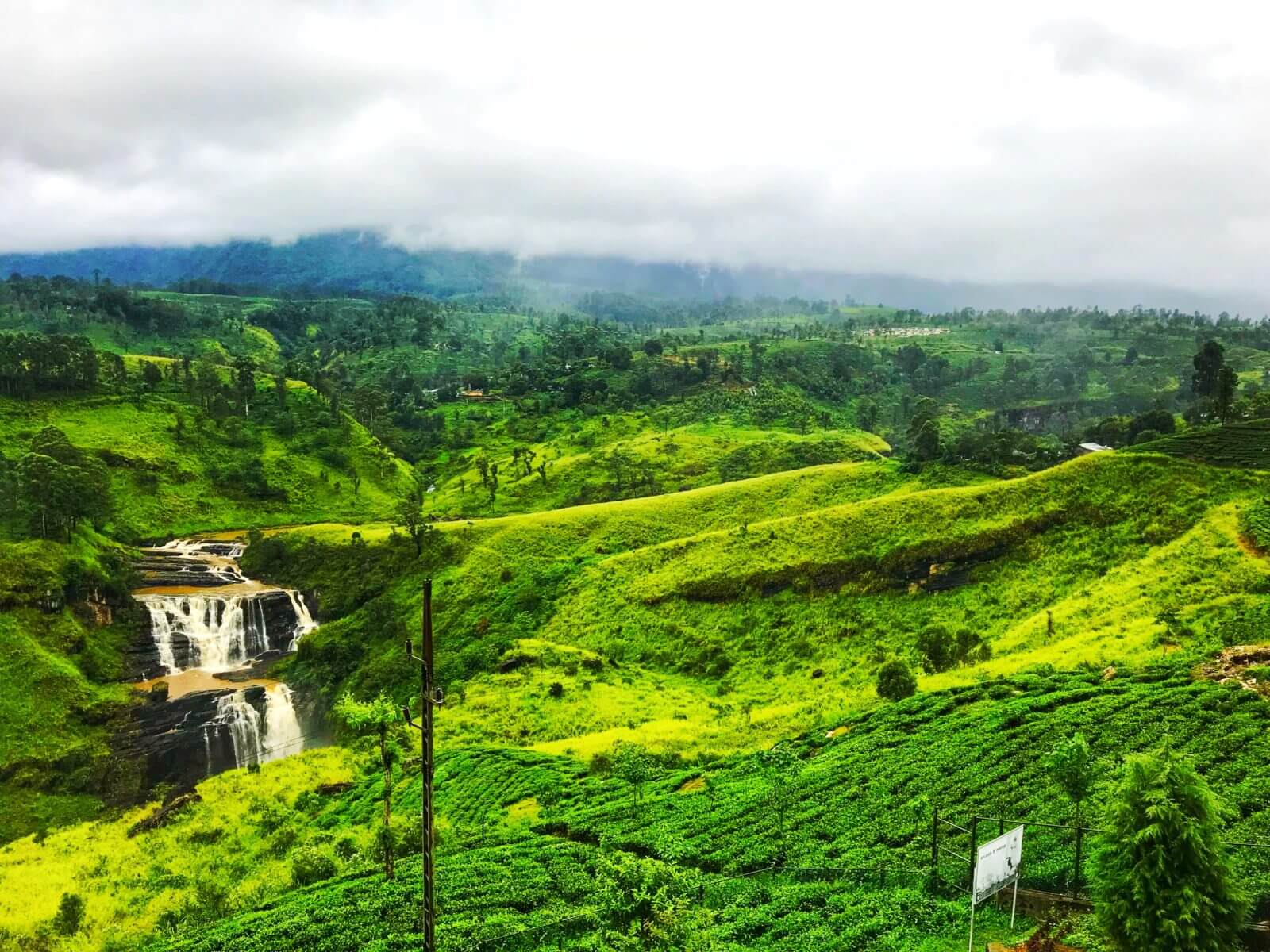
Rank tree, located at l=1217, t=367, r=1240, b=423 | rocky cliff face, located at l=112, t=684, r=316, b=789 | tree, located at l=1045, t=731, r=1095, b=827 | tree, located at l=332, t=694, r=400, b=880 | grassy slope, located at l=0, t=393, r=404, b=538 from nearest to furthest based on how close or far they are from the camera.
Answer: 1. tree, located at l=1045, t=731, r=1095, b=827
2. tree, located at l=332, t=694, r=400, b=880
3. rocky cliff face, located at l=112, t=684, r=316, b=789
4. tree, located at l=1217, t=367, r=1240, b=423
5. grassy slope, located at l=0, t=393, r=404, b=538

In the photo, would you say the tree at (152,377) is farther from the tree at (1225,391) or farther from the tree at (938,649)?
the tree at (1225,391)

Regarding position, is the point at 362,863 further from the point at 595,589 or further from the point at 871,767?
the point at 595,589

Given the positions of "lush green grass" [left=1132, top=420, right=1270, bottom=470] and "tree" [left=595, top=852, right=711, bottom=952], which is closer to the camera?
"tree" [left=595, top=852, right=711, bottom=952]

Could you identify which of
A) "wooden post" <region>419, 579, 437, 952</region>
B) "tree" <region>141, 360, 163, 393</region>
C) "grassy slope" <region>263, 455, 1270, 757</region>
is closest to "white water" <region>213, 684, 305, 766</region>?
"grassy slope" <region>263, 455, 1270, 757</region>

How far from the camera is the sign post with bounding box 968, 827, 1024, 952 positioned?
19531mm

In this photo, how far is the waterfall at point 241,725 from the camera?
62.5 metres

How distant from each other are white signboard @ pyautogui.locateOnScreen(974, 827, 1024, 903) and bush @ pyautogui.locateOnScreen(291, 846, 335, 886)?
2921 centimetres

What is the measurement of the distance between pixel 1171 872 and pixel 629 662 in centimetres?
5506

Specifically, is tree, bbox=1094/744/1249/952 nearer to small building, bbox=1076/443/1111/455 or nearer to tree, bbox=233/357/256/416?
small building, bbox=1076/443/1111/455

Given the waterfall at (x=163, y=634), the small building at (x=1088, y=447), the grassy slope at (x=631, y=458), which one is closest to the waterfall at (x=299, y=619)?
the waterfall at (x=163, y=634)

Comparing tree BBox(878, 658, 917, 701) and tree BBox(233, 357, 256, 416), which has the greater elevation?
tree BBox(233, 357, 256, 416)

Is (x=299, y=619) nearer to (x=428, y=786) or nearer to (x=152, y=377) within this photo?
(x=152, y=377)

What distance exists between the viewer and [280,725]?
6738cm

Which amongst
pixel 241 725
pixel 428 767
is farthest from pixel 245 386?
pixel 428 767
